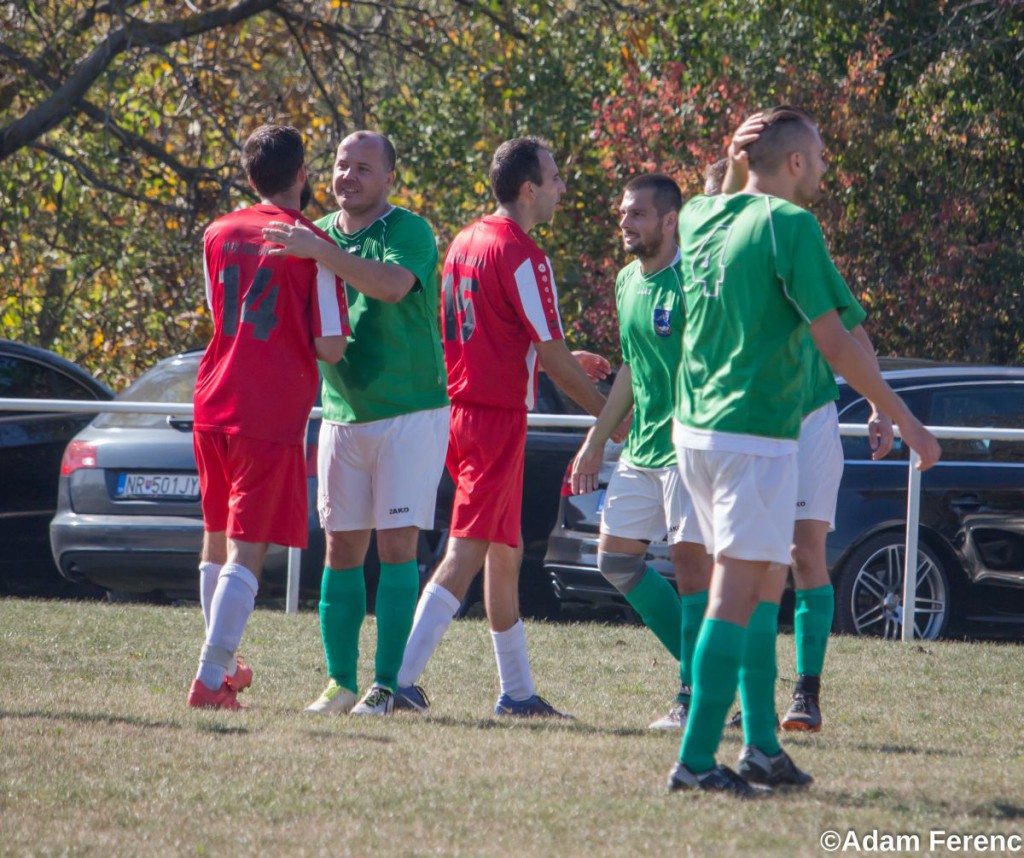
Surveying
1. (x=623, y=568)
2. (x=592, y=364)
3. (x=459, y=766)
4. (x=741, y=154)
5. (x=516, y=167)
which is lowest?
(x=459, y=766)

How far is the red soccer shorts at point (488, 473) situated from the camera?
5.99 meters

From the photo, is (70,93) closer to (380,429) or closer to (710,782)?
(380,429)

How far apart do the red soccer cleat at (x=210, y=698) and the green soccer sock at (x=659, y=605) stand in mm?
1551

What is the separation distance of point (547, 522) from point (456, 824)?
5596 mm

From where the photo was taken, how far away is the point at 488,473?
5996mm

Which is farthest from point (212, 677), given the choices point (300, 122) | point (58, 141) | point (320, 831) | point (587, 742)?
point (300, 122)

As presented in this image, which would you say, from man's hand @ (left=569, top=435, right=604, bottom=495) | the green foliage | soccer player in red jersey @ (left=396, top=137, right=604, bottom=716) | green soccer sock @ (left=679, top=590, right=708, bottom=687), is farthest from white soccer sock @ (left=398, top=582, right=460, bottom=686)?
the green foliage

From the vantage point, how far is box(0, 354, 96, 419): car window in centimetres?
1081

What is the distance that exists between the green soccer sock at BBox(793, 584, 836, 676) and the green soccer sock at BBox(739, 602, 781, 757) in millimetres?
1099

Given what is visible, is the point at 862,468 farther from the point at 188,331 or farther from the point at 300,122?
the point at 300,122

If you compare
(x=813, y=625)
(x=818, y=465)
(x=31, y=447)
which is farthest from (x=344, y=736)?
(x=31, y=447)

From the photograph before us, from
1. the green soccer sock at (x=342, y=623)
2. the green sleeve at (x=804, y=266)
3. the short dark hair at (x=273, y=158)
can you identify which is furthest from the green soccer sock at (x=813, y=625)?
the short dark hair at (x=273, y=158)

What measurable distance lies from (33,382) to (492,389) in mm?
5901

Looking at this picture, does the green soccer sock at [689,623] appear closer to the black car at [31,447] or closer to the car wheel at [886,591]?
the car wheel at [886,591]
